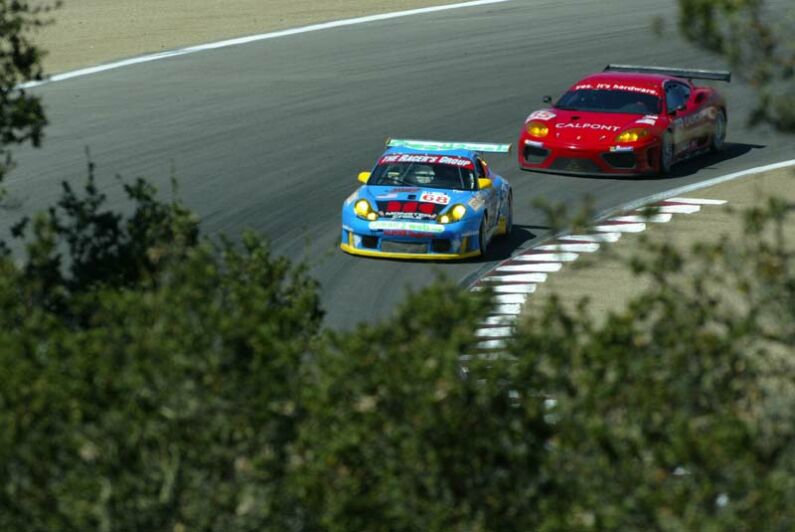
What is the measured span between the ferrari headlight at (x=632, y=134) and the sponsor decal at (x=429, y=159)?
164 inches

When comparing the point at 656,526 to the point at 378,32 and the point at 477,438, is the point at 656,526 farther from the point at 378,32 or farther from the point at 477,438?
the point at 378,32

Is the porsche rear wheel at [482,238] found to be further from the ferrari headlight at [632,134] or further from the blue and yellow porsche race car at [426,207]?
the ferrari headlight at [632,134]

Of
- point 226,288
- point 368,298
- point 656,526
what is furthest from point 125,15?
point 656,526

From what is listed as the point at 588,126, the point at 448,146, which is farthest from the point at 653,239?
the point at 588,126

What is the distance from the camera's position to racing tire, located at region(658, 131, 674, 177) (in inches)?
1000

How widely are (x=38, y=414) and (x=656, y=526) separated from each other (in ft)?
9.22

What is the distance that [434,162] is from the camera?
70.2ft

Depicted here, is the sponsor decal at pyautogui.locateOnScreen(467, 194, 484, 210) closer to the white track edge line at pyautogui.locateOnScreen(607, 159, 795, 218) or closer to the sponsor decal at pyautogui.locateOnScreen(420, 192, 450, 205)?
the sponsor decal at pyautogui.locateOnScreen(420, 192, 450, 205)

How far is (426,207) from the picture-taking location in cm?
2052

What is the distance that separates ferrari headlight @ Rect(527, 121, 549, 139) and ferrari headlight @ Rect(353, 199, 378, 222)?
202 inches

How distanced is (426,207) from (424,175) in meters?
0.89

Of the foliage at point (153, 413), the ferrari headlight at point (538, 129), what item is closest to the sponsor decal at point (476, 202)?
the ferrari headlight at point (538, 129)

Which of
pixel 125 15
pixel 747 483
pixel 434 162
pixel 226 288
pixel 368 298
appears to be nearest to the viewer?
pixel 747 483

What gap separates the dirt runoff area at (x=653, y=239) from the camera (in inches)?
744
